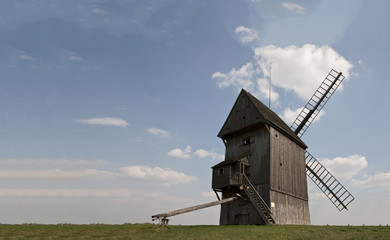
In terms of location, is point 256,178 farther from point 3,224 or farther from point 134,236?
point 3,224

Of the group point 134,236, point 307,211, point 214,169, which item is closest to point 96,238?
point 134,236

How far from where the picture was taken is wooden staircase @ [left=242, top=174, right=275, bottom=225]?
85.6 feet

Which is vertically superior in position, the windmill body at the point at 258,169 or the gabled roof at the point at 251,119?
the gabled roof at the point at 251,119

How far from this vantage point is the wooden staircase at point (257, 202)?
85.6ft

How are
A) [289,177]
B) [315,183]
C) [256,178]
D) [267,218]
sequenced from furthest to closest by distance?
1. [315,183]
2. [289,177]
3. [256,178]
4. [267,218]

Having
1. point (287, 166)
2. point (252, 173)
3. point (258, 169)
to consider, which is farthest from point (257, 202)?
point (287, 166)

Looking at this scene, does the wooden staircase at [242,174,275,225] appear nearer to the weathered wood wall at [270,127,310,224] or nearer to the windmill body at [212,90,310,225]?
the windmill body at [212,90,310,225]

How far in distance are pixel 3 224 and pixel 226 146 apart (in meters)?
21.0

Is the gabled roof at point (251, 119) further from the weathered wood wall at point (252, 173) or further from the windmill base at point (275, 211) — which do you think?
the windmill base at point (275, 211)

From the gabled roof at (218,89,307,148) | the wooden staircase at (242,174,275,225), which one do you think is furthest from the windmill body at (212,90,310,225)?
the wooden staircase at (242,174,275,225)

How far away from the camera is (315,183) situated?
120 feet

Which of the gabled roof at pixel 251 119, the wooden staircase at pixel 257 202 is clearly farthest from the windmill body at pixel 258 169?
the wooden staircase at pixel 257 202

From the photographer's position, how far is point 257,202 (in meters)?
27.2

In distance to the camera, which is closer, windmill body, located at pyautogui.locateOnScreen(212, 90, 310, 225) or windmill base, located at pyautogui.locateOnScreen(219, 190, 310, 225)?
windmill base, located at pyautogui.locateOnScreen(219, 190, 310, 225)
